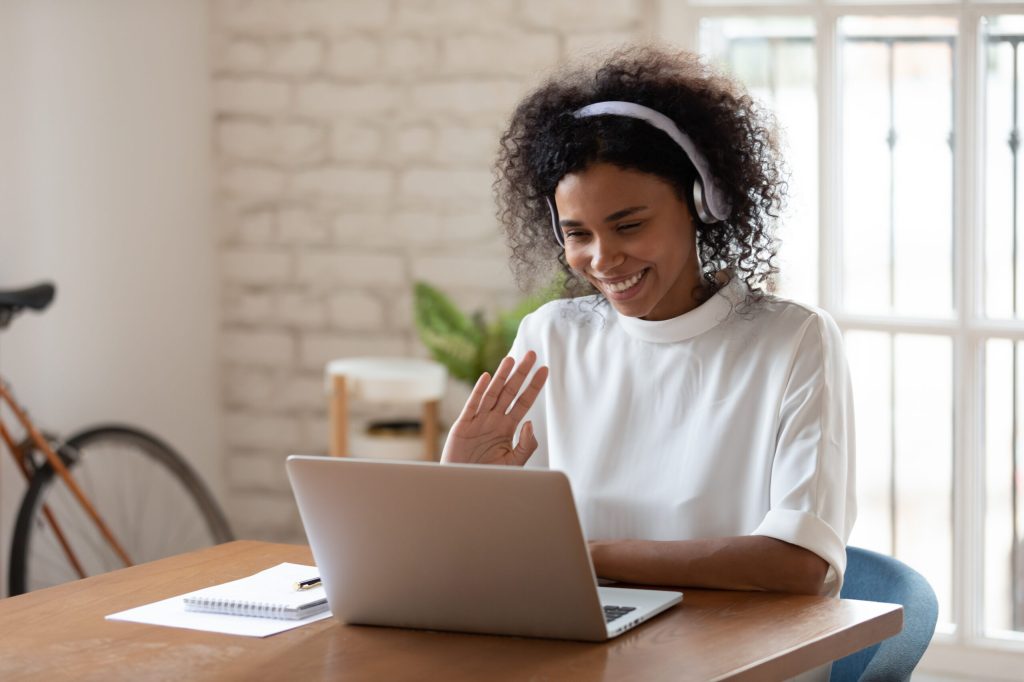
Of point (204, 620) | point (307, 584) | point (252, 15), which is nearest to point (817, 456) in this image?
point (307, 584)

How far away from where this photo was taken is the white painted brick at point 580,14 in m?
3.77

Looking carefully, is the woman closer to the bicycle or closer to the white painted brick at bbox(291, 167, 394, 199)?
the bicycle

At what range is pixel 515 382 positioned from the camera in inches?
73.0

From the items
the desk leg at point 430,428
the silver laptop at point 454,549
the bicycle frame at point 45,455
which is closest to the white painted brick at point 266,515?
the desk leg at point 430,428

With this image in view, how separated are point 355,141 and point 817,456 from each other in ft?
8.64

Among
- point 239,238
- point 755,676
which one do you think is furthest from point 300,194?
→ point 755,676

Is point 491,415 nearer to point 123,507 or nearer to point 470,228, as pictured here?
point 470,228

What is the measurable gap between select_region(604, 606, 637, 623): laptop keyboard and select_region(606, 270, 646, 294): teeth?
1.75 feet

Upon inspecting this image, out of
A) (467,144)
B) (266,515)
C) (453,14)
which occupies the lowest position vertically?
(266,515)

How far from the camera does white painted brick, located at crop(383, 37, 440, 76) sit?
4.02 metres

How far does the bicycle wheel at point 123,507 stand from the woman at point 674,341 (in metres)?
1.90

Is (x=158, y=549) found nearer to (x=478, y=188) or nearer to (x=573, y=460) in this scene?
(x=478, y=188)

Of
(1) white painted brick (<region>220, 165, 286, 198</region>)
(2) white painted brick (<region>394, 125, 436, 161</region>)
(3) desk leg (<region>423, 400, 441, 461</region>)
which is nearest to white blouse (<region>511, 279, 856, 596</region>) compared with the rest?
(3) desk leg (<region>423, 400, 441, 461</region>)

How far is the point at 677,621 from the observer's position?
1517mm
